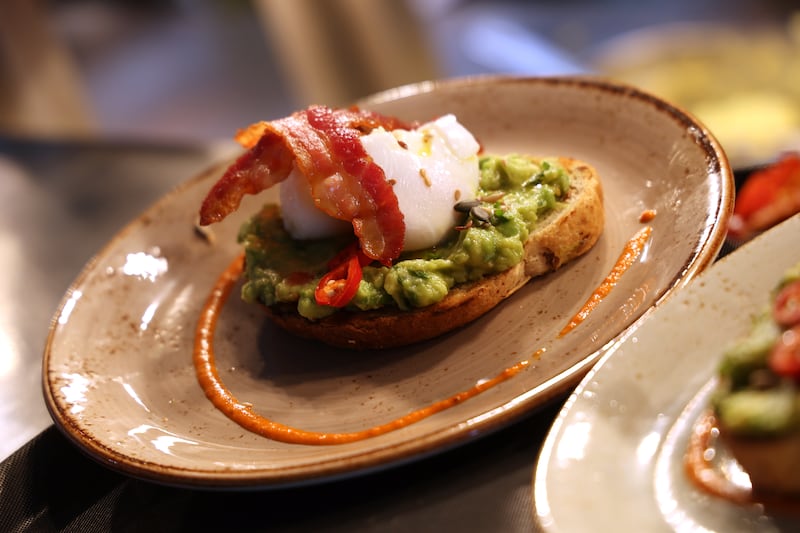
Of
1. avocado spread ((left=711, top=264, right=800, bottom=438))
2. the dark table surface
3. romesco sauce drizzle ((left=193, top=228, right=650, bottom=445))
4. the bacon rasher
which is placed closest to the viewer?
avocado spread ((left=711, top=264, right=800, bottom=438))

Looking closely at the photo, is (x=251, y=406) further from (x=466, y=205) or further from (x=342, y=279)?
(x=466, y=205)

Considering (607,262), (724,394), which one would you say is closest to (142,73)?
(607,262)

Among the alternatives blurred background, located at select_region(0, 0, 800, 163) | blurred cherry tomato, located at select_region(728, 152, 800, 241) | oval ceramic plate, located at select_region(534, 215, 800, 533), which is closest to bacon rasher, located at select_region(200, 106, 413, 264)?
oval ceramic plate, located at select_region(534, 215, 800, 533)

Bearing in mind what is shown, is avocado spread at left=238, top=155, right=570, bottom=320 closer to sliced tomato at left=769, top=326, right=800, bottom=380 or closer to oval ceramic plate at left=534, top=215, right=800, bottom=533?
oval ceramic plate at left=534, top=215, right=800, bottom=533

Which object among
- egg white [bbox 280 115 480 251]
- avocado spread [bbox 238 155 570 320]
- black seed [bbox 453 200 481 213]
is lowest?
avocado spread [bbox 238 155 570 320]

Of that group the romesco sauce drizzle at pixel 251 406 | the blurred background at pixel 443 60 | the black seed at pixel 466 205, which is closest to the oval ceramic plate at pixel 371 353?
the romesco sauce drizzle at pixel 251 406

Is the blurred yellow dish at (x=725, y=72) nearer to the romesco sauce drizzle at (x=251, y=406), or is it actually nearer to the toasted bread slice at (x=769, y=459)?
the romesco sauce drizzle at (x=251, y=406)

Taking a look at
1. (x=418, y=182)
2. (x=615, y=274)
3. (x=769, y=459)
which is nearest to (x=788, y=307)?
(x=769, y=459)

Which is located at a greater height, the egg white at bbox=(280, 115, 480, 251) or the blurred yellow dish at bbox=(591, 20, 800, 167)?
the egg white at bbox=(280, 115, 480, 251)
